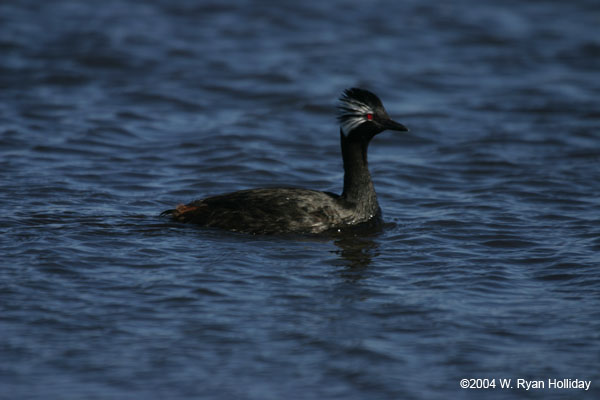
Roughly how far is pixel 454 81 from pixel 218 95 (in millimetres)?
5536

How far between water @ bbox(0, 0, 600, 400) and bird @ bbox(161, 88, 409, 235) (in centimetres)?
28

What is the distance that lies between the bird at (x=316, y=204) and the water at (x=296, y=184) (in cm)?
28

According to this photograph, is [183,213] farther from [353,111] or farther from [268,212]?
[353,111]

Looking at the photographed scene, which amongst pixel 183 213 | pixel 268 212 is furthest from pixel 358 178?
pixel 183 213

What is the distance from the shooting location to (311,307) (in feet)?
28.7

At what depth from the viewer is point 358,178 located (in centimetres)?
1188

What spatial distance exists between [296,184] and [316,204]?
285 centimetres

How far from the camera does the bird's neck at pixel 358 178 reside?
11.8 m

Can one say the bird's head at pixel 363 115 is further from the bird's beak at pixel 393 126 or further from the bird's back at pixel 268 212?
the bird's back at pixel 268 212

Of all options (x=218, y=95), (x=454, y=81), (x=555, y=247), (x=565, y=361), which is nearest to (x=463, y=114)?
(x=454, y=81)

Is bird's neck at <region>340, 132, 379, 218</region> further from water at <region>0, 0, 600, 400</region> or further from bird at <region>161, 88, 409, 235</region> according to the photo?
water at <region>0, 0, 600, 400</region>

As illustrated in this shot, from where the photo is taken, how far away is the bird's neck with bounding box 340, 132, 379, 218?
11797 mm

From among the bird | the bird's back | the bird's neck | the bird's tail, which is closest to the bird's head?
the bird

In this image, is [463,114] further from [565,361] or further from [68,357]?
[68,357]
